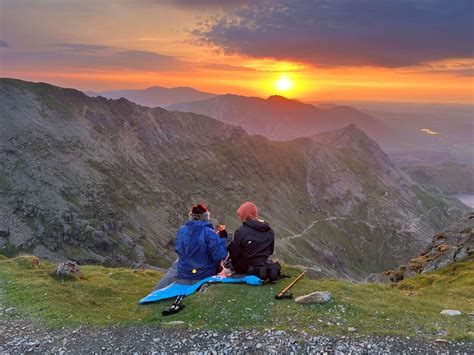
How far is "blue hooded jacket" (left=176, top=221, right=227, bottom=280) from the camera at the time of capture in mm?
17406

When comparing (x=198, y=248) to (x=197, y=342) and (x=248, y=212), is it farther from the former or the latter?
(x=197, y=342)

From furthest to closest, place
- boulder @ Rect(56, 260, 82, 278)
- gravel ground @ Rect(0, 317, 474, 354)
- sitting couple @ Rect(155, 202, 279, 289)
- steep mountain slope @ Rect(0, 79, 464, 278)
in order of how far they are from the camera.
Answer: steep mountain slope @ Rect(0, 79, 464, 278) < boulder @ Rect(56, 260, 82, 278) < sitting couple @ Rect(155, 202, 279, 289) < gravel ground @ Rect(0, 317, 474, 354)

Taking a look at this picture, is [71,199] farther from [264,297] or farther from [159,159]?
[264,297]

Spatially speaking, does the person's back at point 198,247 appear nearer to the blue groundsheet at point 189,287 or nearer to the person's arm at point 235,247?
the blue groundsheet at point 189,287

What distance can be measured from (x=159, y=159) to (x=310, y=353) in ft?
449

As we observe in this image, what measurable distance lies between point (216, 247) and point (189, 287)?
2.35 meters

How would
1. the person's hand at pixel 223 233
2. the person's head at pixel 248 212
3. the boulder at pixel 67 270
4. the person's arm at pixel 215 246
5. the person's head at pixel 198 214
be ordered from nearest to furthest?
the person's arm at pixel 215 246 → the person's head at pixel 198 214 → the person's head at pixel 248 212 → the person's hand at pixel 223 233 → the boulder at pixel 67 270

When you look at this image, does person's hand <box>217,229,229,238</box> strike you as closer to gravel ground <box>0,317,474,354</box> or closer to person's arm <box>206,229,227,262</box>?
person's arm <box>206,229,227,262</box>

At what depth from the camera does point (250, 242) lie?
58.2 feet

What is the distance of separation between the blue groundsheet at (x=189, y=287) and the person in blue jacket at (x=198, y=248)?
1.32 feet

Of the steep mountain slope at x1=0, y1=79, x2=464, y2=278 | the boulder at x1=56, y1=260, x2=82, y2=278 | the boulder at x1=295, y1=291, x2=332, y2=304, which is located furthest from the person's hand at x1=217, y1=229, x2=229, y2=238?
the steep mountain slope at x1=0, y1=79, x2=464, y2=278

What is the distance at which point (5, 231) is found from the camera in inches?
2876

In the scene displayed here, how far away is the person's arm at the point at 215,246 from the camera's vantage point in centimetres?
1734

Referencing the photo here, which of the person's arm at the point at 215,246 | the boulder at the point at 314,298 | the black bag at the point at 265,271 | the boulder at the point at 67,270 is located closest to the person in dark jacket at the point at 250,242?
the black bag at the point at 265,271
